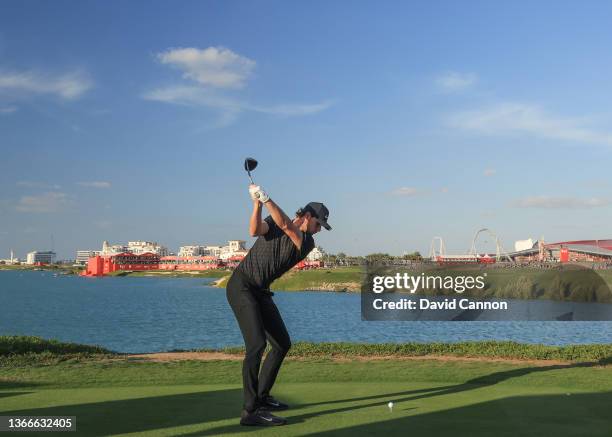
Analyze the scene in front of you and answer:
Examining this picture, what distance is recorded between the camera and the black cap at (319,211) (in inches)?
306

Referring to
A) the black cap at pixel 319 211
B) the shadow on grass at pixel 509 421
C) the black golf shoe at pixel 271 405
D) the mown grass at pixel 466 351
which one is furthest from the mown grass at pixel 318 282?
the black cap at pixel 319 211

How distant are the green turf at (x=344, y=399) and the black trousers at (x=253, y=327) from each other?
1.42 feet

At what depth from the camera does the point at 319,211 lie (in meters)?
7.80

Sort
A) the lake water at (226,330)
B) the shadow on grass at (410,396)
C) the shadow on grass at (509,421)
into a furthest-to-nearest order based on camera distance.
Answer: the lake water at (226,330) < the shadow on grass at (410,396) < the shadow on grass at (509,421)

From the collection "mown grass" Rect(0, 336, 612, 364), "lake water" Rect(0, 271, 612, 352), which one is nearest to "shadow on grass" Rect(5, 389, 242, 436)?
"mown grass" Rect(0, 336, 612, 364)

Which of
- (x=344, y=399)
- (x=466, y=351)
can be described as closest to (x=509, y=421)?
(x=344, y=399)

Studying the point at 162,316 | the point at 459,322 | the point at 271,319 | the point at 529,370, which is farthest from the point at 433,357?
the point at 162,316

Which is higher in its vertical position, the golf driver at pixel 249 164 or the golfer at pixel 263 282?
the golf driver at pixel 249 164

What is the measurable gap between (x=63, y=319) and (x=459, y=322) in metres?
34.1

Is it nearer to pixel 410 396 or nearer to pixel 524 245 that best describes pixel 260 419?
pixel 410 396

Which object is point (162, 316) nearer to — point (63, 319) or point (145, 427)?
point (63, 319)

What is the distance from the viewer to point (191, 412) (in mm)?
7684

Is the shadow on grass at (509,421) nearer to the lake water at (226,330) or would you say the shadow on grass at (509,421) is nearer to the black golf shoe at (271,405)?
the black golf shoe at (271,405)

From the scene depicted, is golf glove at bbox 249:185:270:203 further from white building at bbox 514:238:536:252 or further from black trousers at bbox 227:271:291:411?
white building at bbox 514:238:536:252
